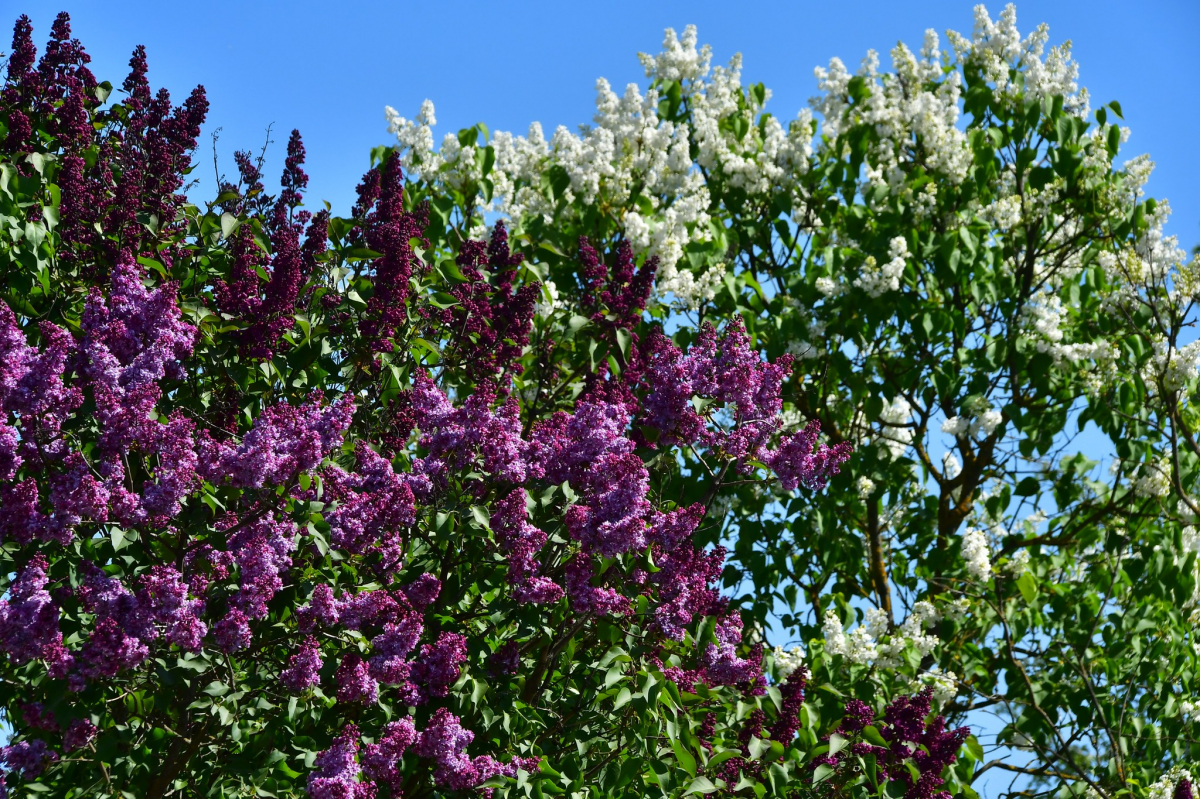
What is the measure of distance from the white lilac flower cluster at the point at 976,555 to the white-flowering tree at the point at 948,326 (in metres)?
0.02

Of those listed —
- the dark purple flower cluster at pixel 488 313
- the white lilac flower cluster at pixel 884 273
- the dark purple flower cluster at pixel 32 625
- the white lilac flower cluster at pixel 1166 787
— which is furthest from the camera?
the white lilac flower cluster at pixel 884 273

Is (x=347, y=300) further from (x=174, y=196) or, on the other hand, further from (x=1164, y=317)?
(x=1164, y=317)

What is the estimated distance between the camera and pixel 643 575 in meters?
4.07

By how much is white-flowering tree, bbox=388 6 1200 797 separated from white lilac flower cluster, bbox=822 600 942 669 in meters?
0.02

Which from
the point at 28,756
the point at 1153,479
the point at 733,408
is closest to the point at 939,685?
the point at 1153,479

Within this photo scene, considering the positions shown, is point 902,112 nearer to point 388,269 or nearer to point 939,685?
point 939,685

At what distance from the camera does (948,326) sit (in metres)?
7.35

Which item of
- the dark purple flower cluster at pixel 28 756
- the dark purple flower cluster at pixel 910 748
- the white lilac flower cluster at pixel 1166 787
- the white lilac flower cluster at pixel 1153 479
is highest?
the white lilac flower cluster at pixel 1153 479

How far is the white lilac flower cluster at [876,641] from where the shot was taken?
6.40 metres

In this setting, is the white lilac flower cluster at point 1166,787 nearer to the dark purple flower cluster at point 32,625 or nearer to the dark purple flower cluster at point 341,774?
the dark purple flower cluster at point 341,774

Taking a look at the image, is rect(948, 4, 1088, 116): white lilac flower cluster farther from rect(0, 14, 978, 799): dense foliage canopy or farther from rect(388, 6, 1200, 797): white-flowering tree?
rect(0, 14, 978, 799): dense foliage canopy

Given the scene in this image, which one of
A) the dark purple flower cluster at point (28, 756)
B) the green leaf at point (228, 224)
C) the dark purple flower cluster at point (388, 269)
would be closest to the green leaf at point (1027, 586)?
the dark purple flower cluster at point (388, 269)

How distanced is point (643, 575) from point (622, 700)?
444mm

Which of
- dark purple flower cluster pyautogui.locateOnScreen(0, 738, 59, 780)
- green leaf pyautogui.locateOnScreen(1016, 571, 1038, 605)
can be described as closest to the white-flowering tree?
green leaf pyautogui.locateOnScreen(1016, 571, 1038, 605)
